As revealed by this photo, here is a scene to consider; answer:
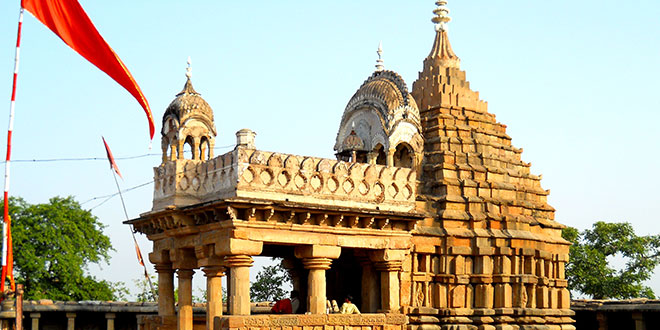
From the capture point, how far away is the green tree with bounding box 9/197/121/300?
3833cm

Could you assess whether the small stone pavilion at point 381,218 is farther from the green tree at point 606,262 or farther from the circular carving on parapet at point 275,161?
the green tree at point 606,262

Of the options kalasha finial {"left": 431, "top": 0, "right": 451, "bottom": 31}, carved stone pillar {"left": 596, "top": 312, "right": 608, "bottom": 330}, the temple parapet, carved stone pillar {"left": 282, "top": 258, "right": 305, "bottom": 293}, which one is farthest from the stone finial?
carved stone pillar {"left": 596, "top": 312, "right": 608, "bottom": 330}

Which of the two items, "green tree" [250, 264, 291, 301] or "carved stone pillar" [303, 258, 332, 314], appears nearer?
"carved stone pillar" [303, 258, 332, 314]

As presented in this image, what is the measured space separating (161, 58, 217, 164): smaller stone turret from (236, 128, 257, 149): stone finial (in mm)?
856

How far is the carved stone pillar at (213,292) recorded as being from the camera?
1767 centimetres

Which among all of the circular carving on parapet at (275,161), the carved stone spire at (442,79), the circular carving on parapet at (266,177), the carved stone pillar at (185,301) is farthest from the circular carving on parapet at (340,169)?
the carved stone spire at (442,79)

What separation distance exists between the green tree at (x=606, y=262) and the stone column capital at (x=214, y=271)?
1075 inches

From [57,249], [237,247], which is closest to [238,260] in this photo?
[237,247]

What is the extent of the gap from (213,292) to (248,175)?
7.91 feet

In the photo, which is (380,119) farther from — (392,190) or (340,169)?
(340,169)

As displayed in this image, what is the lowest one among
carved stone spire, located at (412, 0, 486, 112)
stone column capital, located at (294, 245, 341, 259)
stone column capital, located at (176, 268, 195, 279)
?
stone column capital, located at (176, 268, 195, 279)

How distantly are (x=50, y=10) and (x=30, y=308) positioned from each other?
1544 centimetres

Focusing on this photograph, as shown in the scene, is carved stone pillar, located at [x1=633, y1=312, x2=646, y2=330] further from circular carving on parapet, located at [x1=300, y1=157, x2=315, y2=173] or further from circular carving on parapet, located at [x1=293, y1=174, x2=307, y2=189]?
circular carving on parapet, located at [x1=293, y1=174, x2=307, y2=189]

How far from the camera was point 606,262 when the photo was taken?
141ft
